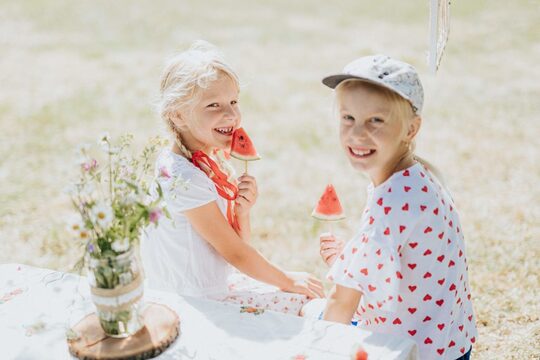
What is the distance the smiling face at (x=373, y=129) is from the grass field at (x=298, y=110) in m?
0.47

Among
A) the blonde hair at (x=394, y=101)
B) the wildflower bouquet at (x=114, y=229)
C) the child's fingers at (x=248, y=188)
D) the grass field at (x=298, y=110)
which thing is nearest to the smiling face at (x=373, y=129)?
the blonde hair at (x=394, y=101)

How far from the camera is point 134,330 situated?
245 centimetres

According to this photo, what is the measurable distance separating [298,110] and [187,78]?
257 inches

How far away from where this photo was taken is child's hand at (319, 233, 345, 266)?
328cm

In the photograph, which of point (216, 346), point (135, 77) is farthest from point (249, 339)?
point (135, 77)

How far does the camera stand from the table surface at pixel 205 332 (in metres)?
2.42

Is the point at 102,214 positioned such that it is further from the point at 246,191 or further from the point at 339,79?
the point at 246,191

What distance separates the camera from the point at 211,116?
339 cm

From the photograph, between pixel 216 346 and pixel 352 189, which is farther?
pixel 352 189

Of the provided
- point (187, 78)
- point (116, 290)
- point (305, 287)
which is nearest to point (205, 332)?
point (116, 290)

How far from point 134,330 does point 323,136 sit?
640 centimetres

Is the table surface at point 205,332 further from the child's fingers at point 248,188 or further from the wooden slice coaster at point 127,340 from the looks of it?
the child's fingers at point 248,188

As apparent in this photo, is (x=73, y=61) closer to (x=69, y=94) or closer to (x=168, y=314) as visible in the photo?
(x=69, y=94)

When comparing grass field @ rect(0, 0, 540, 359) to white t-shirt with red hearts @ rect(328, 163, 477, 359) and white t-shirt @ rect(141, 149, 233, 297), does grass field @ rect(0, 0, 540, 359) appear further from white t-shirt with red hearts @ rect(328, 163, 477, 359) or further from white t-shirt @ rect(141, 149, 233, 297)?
white t-shirt with red hearts @ rect(328, 163, 477, 359)
